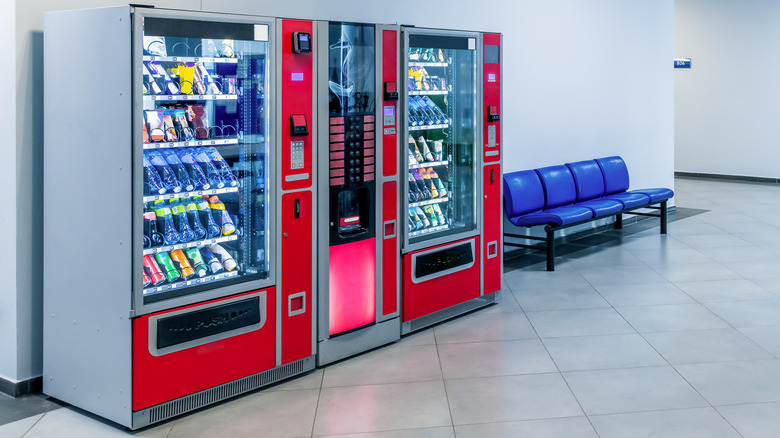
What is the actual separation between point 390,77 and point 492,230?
160cm

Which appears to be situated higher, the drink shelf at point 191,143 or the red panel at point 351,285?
the drink shelf at point 191,143

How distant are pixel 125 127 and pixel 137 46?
1.20 feet

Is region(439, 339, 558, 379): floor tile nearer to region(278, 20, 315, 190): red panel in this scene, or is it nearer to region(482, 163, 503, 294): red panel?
region(482, 163, 503, 294): red panel

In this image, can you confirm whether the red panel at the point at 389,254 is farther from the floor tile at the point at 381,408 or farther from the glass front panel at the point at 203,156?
the glass front panel at the point at 203,156

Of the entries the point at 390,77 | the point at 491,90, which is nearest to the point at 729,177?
the point at 491,90

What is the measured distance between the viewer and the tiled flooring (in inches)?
155

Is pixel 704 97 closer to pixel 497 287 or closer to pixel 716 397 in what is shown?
pixel 497 287

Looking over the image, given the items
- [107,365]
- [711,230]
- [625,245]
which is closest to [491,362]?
[107,365]

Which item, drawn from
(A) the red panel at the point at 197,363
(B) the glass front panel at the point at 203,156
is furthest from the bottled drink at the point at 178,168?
(A) the red panel at the point at 197,363

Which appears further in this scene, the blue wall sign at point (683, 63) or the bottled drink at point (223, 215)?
the blue wall sign at point (683, 63)

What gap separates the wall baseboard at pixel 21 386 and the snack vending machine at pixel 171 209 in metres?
0.10

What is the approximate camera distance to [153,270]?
13.1 feet

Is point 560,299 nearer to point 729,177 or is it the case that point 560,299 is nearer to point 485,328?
point 485,328

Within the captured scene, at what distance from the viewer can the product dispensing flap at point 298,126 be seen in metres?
4.42
